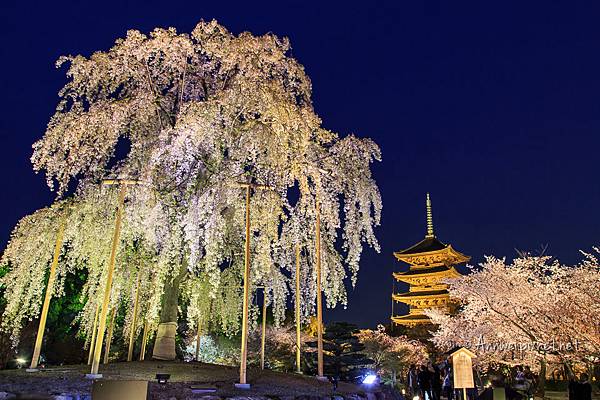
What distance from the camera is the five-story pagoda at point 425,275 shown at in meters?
41.6

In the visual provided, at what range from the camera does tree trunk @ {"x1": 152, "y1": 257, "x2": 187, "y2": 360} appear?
1215cm

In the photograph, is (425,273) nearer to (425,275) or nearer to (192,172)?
(425,275)

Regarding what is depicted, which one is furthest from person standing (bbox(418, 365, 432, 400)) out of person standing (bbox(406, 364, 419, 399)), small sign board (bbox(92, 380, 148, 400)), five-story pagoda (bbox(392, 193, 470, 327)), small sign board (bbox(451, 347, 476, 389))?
five-story pagoda (bbox(392, 193, 470, 327))

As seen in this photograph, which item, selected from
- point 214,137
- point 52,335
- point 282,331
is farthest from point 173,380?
Result: point 282,331

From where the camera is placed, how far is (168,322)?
12.3 metres

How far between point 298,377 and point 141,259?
5291 mm

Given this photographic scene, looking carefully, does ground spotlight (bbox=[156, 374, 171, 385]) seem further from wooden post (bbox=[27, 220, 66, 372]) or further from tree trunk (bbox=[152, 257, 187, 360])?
tree trunk (bbox=[152, 257, 187, 360])

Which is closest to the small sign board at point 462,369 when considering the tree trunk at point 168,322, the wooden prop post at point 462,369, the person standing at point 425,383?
the wooden prop post at point 462,369

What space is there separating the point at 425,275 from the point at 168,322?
35219mm

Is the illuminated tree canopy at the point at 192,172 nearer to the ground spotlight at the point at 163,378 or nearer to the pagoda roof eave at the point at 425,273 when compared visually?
the ground spotlight at the point at 163,378

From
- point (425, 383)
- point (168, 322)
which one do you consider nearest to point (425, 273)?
point (425, 383)

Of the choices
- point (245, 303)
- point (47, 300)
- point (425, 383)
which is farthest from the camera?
point (425, 383)

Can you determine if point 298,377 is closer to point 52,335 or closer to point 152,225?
point 152,225

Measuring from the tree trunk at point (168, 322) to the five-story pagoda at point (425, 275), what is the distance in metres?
30.7
